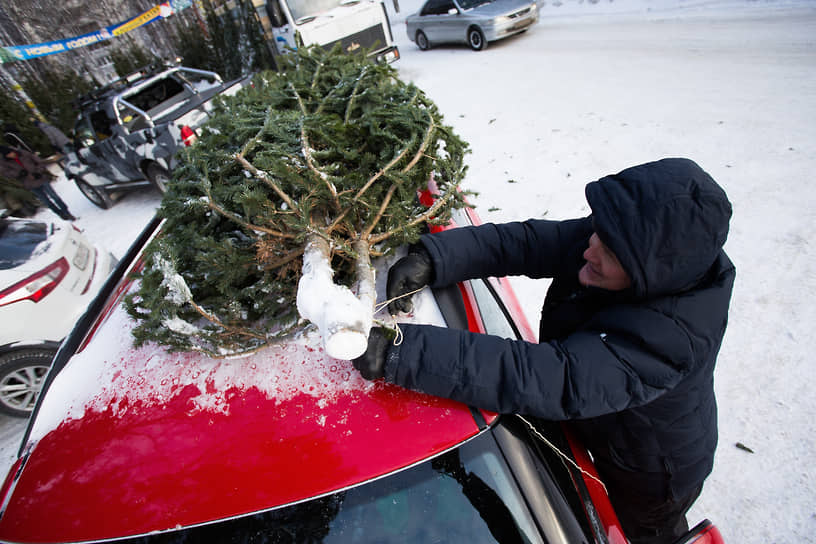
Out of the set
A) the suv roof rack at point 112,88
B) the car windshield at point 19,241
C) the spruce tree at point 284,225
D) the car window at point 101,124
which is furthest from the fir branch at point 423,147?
the suv roof rack at point 112,88

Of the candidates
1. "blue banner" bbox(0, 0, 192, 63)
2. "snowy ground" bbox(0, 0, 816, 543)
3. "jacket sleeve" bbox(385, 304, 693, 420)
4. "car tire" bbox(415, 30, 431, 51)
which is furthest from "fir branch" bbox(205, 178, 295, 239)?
"blue banner" bbox(0, 0, 192, 63)

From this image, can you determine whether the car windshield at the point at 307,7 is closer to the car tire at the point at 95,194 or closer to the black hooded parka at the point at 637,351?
the car tire at the point at 95,194

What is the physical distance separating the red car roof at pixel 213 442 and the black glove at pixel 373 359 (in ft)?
0.32

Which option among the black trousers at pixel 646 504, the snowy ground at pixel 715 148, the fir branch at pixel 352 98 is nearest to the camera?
the black trousers at pixel 646 504

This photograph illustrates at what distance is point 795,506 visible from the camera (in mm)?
1936

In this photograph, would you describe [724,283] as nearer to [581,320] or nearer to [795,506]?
[581,320]

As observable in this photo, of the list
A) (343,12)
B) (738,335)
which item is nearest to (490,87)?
(343,12)

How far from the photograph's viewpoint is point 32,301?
2.97m

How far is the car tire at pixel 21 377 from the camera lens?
289cm

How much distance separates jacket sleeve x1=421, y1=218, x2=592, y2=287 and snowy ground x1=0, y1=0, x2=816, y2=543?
4.60ft

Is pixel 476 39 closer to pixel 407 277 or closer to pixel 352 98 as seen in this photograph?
pixel 352 98

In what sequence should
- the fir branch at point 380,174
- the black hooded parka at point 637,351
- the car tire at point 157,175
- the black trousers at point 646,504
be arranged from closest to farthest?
1. the black hooded parka at point 637,351
2. the black trousers at point 646,504
3. the fir branch at point 380,174
4. the car tire at point 157,175

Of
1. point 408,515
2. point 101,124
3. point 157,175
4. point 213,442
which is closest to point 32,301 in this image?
point 213,442

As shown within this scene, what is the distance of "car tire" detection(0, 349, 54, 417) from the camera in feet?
9.47
